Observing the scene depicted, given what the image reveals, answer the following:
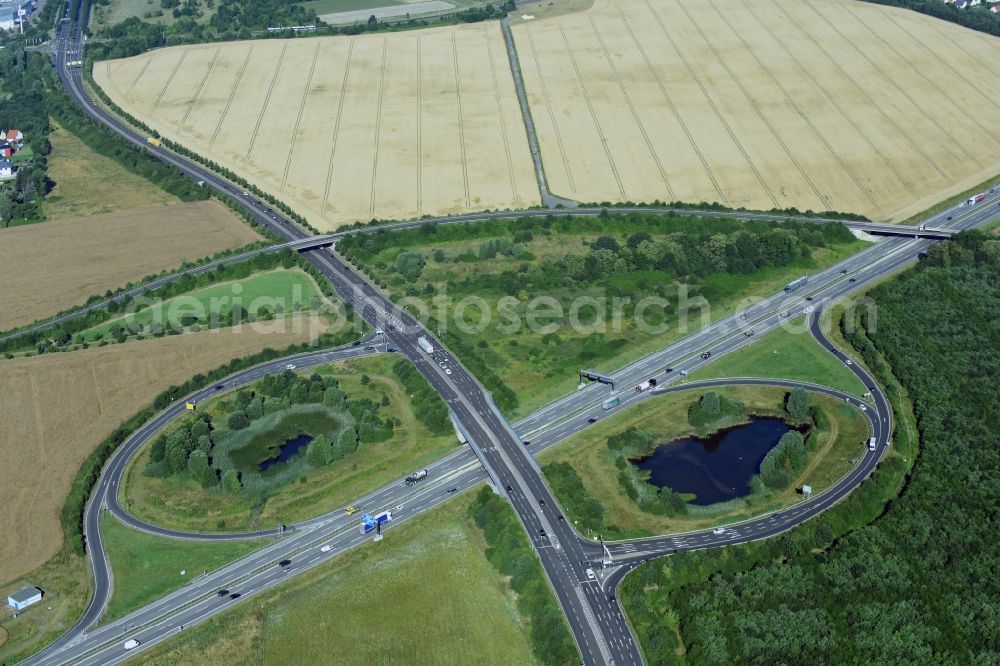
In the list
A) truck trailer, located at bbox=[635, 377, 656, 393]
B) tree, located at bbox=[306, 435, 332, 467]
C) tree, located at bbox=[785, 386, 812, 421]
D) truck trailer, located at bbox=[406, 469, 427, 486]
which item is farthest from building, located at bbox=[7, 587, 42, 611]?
tree, located at bbox=[785, 386, 812, 421]

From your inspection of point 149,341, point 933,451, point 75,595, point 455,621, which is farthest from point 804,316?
point 75,595

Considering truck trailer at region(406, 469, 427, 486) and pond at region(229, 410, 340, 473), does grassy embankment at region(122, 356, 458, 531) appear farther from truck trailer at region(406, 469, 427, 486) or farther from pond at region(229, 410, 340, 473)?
pond at region(229, 410, 340, 473)

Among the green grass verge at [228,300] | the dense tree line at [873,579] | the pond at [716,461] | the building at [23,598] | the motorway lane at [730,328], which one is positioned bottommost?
the pond at [716,461]

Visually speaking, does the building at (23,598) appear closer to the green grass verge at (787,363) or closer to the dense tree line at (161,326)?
the dense tree line at (161,326)

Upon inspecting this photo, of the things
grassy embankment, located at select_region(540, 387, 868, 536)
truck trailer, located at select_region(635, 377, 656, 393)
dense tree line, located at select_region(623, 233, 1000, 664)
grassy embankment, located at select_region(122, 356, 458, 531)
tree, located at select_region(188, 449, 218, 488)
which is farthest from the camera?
truck trailer, located at select_region(635, 377, 656, 393)

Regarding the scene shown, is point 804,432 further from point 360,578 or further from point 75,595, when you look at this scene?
point 75,595

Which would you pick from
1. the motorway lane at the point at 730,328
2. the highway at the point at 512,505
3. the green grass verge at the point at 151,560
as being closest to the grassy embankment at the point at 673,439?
the highway at the point at 512,505
